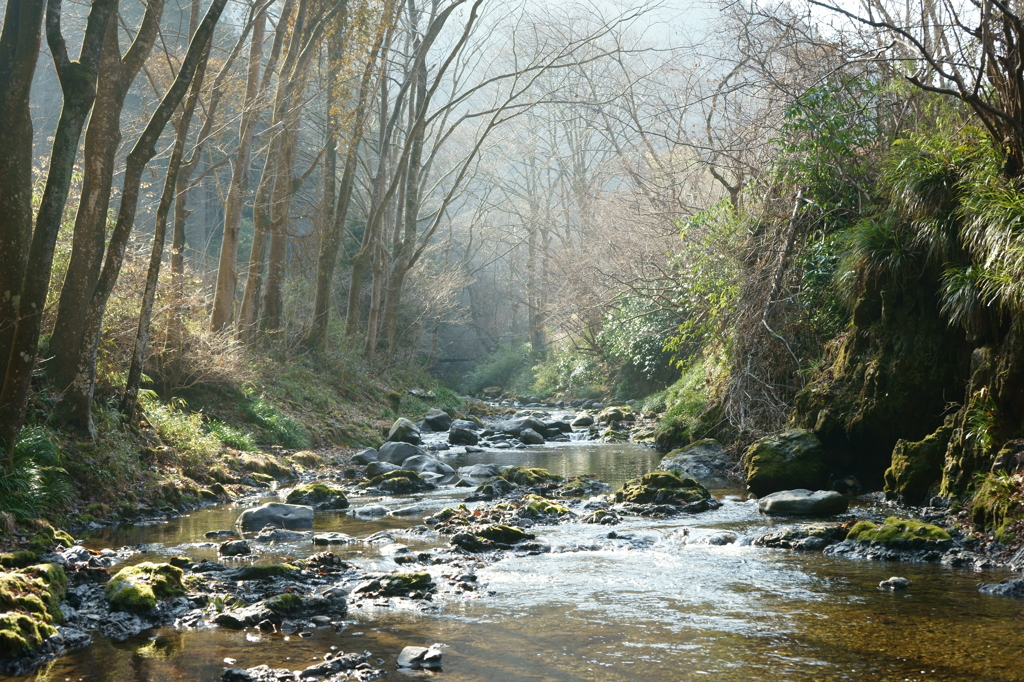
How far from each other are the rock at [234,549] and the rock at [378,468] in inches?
209

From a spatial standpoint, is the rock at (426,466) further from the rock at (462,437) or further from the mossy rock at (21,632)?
→ the mossy rock at (21,632)

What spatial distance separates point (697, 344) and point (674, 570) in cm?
1161

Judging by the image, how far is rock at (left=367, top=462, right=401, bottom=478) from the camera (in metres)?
12.5

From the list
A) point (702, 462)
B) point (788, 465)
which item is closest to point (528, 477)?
point (702, 462)

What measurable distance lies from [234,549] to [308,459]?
6.48 m

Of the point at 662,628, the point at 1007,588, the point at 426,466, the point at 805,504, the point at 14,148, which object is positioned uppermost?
the point at 14,148

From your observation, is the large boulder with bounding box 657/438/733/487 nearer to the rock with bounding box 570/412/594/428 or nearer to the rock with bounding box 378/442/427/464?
the rock with bounding box 378/442/427/464

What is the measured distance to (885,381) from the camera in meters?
9.47

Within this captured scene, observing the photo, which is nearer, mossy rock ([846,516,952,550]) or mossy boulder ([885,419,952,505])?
mossy rock ([846,516,952,550])

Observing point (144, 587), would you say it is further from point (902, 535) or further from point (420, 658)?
point (902, 535)

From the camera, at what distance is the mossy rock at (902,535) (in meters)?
6.70

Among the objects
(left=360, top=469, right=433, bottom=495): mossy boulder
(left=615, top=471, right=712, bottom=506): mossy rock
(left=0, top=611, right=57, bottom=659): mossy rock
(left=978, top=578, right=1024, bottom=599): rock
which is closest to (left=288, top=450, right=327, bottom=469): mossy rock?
(left=360, top=469, right=433, bottom=495): mossy boulder

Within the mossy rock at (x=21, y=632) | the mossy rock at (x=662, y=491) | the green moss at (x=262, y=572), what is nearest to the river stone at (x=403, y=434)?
the mossy rock at (x=662, y=491)

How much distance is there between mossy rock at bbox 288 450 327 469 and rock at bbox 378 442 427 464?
3.36ft
